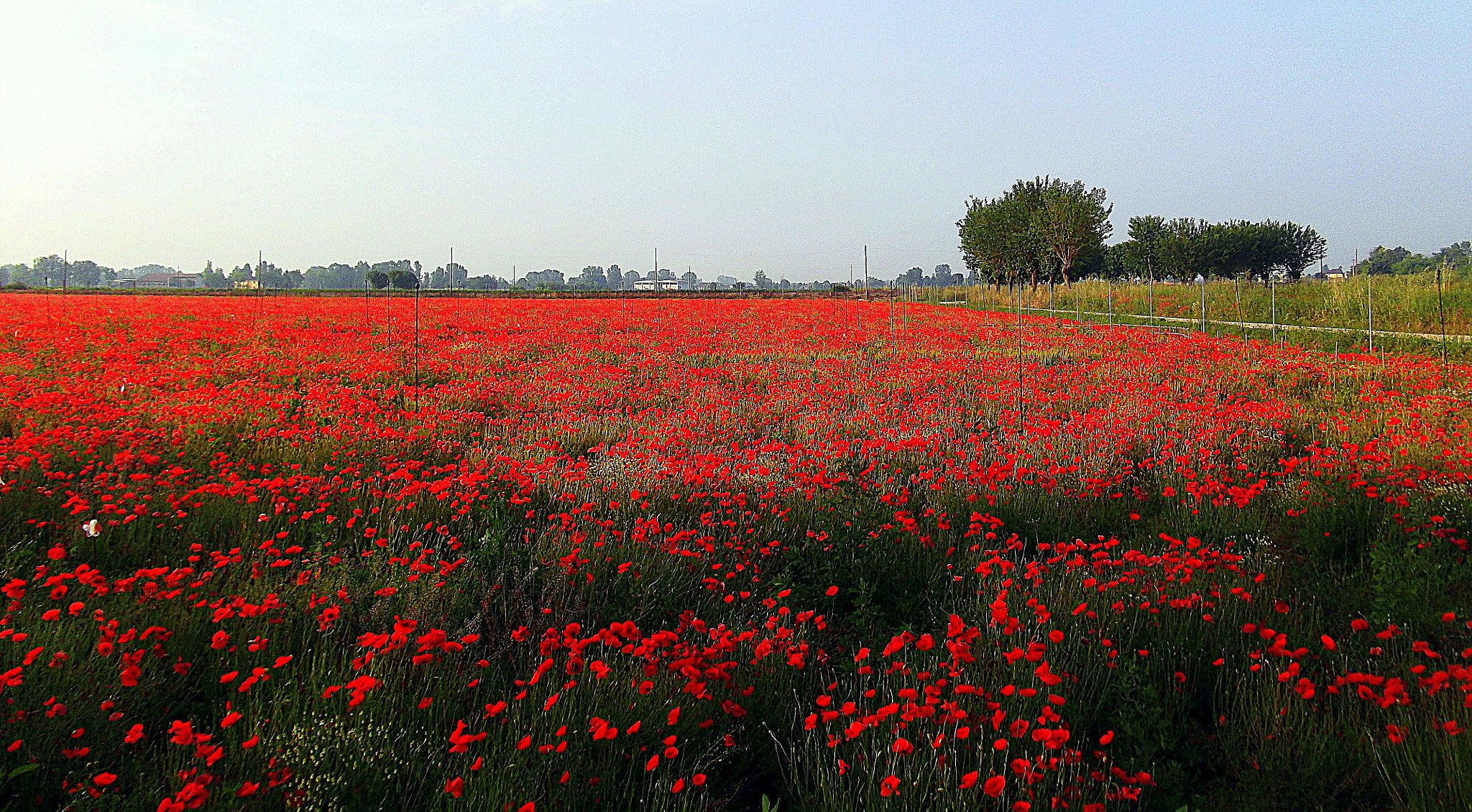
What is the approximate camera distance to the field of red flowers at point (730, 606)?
101 inches

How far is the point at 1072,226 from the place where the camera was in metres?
40.1

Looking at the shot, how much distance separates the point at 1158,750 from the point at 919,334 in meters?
17.7


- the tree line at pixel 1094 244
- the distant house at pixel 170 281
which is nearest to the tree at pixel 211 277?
the distant house at pixel 170 281

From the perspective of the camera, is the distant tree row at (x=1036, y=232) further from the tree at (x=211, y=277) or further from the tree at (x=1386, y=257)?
the tree at (x=211, y=277)

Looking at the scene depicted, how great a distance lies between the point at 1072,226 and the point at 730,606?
136 feet

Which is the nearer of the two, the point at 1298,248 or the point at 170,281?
the point at 1298,248


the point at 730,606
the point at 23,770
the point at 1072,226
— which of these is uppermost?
the point at 1072,226

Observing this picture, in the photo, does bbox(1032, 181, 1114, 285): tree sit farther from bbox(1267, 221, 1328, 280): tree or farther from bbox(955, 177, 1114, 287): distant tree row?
bbox(1267, 221, 1328, 280): tree

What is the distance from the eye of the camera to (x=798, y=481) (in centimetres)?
582

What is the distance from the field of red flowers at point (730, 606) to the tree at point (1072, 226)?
1316 inches

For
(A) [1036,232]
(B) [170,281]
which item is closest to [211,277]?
(B) [170,281]

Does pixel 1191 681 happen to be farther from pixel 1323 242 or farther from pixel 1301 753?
pixel 1323 242

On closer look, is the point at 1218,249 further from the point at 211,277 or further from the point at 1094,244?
the point at 211,277

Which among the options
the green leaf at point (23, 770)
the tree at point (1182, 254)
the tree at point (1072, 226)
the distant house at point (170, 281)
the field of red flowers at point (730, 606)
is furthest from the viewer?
the distant house at point (170, 281)
